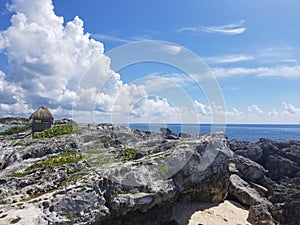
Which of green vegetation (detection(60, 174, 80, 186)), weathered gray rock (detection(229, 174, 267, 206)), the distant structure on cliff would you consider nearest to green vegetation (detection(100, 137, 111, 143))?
green vegetation (detection(60, 174, 80, 186))

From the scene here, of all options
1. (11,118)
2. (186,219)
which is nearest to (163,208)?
(186,219)

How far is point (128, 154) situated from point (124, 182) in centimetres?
520

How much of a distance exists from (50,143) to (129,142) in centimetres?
735

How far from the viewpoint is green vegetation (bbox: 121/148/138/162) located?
74.2ft

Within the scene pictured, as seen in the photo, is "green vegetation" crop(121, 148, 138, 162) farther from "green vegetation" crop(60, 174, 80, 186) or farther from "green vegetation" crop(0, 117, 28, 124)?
"green vegetation" crop(0, 117, 28, 124)

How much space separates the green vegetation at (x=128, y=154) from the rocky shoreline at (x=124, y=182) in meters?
0.07

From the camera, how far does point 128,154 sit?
23406 mm

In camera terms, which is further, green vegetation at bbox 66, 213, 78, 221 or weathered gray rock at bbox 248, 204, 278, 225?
weathered gray rock at bbox 248, 204, 278, 225

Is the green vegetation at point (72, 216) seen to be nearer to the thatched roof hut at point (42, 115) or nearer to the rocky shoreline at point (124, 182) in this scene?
the rocky shoreline at point (124, 182)

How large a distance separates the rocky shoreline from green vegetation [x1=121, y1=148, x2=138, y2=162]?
0.24 ft

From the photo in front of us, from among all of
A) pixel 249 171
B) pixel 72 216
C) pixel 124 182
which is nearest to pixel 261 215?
pixel 249 171

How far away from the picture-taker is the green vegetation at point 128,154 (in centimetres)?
2262

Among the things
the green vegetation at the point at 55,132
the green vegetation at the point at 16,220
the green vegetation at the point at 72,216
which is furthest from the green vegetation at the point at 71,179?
the green vegetation at the point at 55,132

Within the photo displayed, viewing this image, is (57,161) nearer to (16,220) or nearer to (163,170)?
(163,170)
